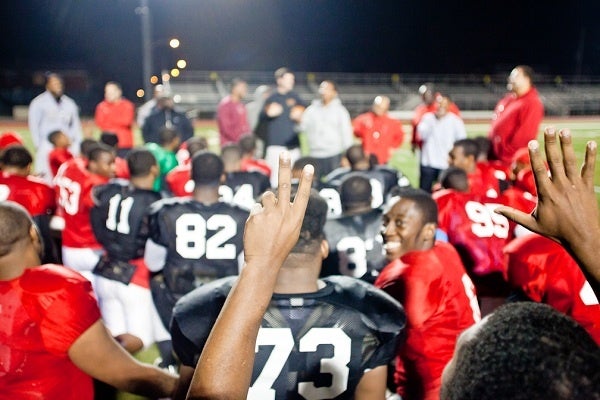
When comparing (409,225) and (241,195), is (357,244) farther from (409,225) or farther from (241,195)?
(241,195)

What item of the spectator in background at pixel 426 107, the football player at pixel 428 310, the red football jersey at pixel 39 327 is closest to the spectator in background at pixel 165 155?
the spectator in background at pixel 426 107

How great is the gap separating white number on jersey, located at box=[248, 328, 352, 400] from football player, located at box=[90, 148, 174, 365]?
8.31 feet

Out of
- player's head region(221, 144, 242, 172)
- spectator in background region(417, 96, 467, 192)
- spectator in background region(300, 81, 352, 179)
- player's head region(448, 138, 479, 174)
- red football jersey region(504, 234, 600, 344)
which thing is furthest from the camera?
spectator in background region(300, 81, 352, 179)

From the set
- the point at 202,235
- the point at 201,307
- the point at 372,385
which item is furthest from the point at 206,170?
the point at 372,385

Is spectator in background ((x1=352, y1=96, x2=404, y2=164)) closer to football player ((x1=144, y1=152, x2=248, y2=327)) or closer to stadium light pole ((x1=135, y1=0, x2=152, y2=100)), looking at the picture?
football player ((x1=144, y1=152, x2=248, y2=327))

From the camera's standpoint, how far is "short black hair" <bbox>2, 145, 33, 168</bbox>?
18.1 ft

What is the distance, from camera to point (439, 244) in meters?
3.51

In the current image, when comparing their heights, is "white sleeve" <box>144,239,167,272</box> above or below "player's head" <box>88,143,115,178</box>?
below

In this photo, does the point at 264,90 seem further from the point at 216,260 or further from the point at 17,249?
the point at 17,249

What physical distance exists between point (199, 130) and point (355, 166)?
1807 centimetres

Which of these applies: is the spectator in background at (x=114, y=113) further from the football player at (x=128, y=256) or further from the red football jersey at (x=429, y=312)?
the red football jersey at (x=429, y=312)

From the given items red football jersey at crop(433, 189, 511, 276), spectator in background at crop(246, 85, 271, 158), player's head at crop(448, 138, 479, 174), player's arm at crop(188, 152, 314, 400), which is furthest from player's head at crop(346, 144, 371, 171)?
player's arm at crop(188, 152, 314, 400)

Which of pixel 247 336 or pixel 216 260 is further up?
pixel 247 336

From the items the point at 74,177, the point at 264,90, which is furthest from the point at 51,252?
the point at 264,90
